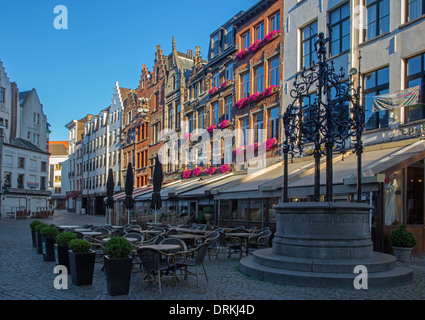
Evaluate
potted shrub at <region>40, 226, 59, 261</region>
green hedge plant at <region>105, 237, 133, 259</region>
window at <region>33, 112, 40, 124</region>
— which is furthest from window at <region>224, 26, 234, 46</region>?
window at <region>33, 112, 40, 124</region>

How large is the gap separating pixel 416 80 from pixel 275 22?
10480 mm

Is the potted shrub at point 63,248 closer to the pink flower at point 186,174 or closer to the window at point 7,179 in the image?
the pink flower at point 186,174

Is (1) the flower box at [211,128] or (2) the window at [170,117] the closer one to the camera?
(1) the flower box at [211,128]

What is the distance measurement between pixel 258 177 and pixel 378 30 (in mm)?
7960

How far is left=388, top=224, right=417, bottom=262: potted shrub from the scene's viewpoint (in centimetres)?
1128

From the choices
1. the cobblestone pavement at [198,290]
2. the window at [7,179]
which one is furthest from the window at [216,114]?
the window at [7,179]

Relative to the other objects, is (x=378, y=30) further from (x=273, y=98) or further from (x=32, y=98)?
(x=32, y=98)

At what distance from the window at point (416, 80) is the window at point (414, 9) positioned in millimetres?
1485

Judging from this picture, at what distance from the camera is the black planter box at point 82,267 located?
7883 mm

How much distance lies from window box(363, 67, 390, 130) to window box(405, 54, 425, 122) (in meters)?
0.91

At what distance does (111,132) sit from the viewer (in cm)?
5588

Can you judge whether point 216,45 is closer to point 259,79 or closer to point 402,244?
point 259,79

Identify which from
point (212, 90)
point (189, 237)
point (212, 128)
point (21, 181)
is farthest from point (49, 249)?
point (21, 181)

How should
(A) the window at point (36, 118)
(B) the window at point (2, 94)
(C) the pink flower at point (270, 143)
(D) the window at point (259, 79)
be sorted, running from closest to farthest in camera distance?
1. (C) the pink flower at point (270, 143)
2. (D) the window at point (259, 79)
3. (B) the window at point (2, 94)
4. (A) the window at point (36, 118)
